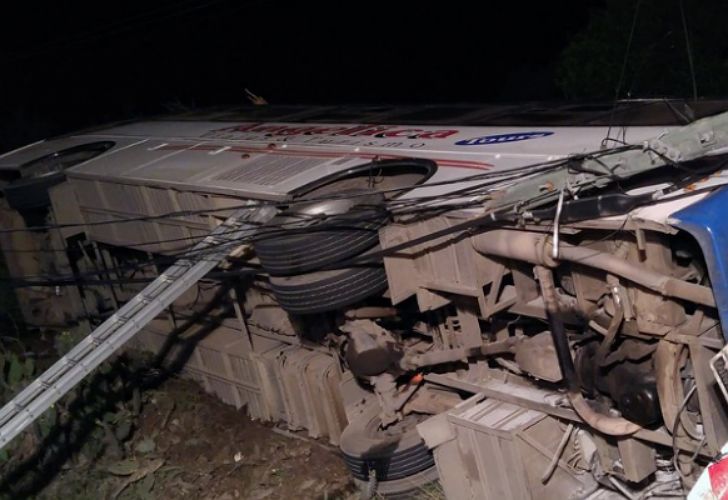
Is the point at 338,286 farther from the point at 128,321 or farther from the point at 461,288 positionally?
the point at 128,321

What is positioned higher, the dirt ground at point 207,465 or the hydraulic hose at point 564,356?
the hydraulic hose at point 564,356

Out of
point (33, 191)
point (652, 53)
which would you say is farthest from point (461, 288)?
point (652, 53)

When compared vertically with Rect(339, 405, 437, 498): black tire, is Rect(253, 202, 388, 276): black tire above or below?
above

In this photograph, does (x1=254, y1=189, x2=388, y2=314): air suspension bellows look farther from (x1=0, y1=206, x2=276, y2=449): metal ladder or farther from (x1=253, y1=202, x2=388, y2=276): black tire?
(x1=0, y1=206, x2=276, y2=449): metal ladder

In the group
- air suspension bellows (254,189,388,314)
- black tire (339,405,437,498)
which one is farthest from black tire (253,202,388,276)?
black tire (339,405,437,498)

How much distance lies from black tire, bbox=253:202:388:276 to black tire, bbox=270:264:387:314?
9 cm

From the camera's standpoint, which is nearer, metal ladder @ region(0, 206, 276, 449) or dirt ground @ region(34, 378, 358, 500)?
metal ladder @ region(0, 206, 276, 449)

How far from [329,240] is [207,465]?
296 cm

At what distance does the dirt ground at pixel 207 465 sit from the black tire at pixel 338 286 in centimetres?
171

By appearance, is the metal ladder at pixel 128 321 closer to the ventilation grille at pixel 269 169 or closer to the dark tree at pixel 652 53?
the ventilation grille at pixel 269 169

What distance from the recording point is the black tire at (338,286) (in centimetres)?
692

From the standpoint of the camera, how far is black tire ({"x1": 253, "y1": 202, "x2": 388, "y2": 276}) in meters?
6.76

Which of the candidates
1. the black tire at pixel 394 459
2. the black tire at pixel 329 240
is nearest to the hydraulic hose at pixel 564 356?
the black tire at pixel 329 240

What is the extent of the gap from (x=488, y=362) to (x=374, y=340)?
820 mm
